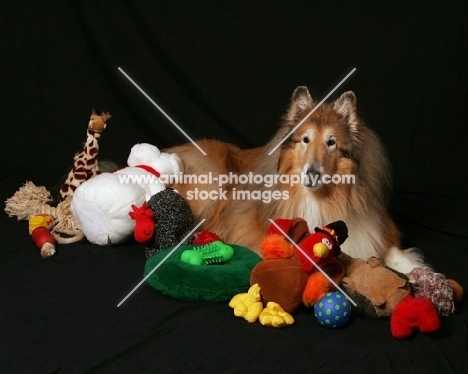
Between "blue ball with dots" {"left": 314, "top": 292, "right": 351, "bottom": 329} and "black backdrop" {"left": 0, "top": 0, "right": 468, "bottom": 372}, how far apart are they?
1702 millimetres

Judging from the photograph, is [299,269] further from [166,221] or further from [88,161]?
[88,161]

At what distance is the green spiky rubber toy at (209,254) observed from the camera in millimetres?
3066

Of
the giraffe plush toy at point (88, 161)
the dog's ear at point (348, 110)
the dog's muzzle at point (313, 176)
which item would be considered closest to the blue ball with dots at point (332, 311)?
the dog's muzzle at point (313, 176)

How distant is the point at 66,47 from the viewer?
15.8ft

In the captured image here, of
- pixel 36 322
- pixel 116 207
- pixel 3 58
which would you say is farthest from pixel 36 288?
pixel 3 58

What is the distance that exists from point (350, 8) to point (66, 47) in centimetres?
212

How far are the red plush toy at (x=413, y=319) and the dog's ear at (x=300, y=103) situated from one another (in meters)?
1.13

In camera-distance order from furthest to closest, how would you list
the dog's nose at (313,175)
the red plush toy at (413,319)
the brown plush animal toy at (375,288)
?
the dog's nose at (313,175) < the brown plush animal toy at (375,288) < the red plush toy at (413,319)

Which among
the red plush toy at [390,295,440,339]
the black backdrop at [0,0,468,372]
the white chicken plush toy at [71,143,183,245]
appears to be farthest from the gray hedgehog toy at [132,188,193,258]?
the black backdrop at [0,0,468,372]

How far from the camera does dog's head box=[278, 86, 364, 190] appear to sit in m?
3.06

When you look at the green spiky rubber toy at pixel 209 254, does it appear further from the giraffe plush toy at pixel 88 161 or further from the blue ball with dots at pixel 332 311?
the giraffe plush toy at pixel 88 161

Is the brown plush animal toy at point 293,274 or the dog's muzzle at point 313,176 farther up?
the dog's muzzle at point 313,176

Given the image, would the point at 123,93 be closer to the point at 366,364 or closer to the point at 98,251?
the point at 98,251

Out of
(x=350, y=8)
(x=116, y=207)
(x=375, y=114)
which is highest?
(x=350, y=8)
